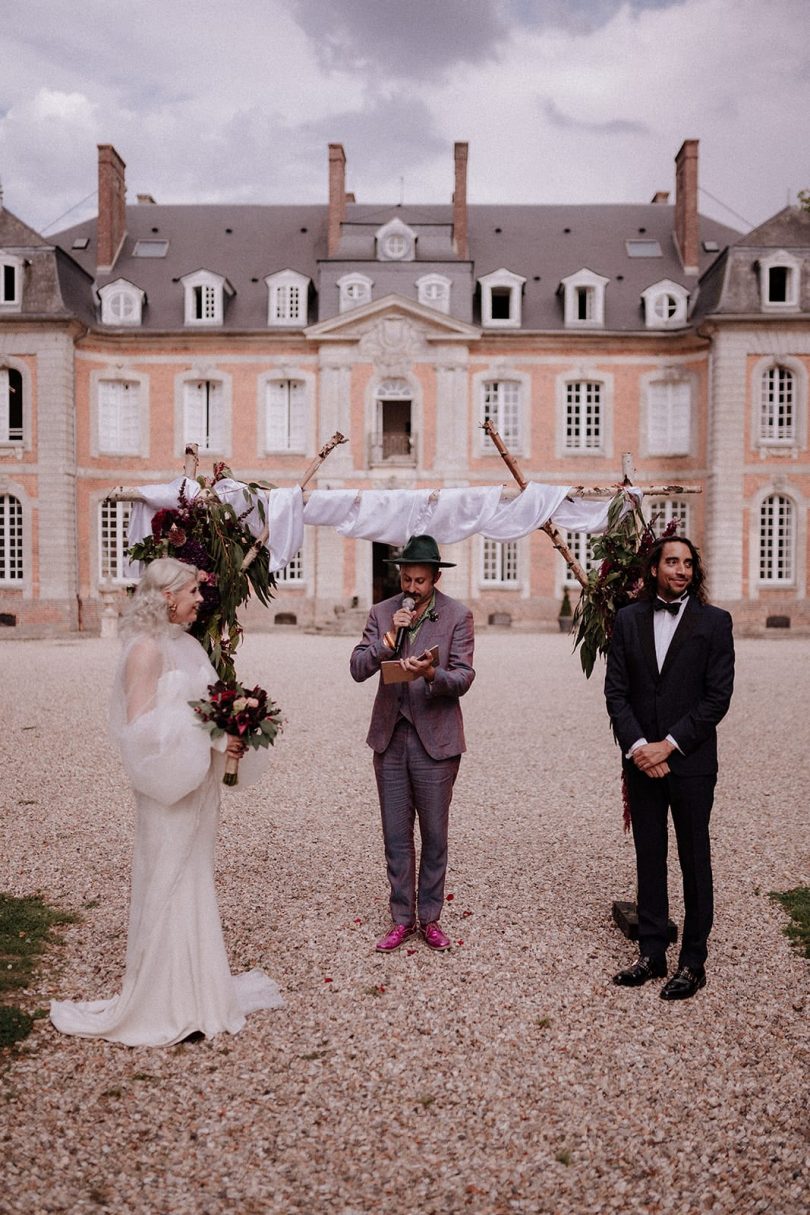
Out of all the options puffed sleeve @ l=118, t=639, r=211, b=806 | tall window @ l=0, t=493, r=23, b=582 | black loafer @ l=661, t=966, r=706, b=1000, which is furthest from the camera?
tall window @ l=0, t=493, r=23, b=582

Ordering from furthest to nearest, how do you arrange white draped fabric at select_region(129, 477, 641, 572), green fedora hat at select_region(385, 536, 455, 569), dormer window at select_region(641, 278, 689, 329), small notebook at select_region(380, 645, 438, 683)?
1. dormer window at select_region(641, 278, 689, 329)
2. white draped fabric at select_region(129, 477, 641, 572)
3. green fedora hat at select_region(385, 536, 455, 569)
4. small notebook at select_region(380, 645, 438, 683)

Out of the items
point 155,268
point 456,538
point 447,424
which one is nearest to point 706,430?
point 447,424

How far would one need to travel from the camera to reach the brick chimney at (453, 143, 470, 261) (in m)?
25.5

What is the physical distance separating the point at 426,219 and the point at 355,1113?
26509 mm

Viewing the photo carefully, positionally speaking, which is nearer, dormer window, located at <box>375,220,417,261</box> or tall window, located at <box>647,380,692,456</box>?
tall window, located at <box>647,380,692,456</box>

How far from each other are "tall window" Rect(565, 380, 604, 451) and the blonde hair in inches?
885

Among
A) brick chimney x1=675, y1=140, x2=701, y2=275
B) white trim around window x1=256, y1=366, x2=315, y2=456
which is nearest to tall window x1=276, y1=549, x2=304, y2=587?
white trim around window x1=256, y1=366, x2=315, y2=456

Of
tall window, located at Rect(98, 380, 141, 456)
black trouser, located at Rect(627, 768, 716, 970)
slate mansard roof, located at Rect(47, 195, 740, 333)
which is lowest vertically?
black trouser, located at Rect(627, 768, 716, 970)

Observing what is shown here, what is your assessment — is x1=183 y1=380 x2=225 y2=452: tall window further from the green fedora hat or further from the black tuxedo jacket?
the black tuxedo jacket

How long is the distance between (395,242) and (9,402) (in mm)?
11004

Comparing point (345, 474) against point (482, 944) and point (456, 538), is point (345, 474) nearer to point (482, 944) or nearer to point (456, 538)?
point (456, 538)

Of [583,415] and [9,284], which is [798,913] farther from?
[9,284]

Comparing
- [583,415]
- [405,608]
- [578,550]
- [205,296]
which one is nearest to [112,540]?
[205,296]

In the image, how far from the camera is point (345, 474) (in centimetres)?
2491
